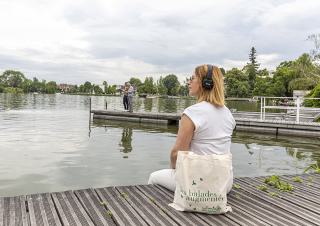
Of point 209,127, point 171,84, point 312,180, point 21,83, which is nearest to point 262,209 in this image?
point 209,127

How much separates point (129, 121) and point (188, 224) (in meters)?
19.3

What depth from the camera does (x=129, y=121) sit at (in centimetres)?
2262

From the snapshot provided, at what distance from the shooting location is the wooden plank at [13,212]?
341 cm

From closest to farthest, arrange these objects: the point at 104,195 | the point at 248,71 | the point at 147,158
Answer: the point at 104,195
the point at 147,158
the point at 248,71

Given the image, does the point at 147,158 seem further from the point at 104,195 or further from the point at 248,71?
the point at 248,71

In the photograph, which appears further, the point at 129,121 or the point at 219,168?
the point at 129,121

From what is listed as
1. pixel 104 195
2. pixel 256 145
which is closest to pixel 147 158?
pixel 256 145

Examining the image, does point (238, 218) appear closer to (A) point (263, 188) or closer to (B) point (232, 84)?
(A) point (263, 188)

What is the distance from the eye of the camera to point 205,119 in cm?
369

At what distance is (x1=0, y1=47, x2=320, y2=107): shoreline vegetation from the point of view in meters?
66.5

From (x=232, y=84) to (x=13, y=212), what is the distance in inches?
4244

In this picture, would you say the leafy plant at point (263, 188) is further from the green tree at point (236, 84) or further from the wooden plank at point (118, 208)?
the green tree at point (236, 84)

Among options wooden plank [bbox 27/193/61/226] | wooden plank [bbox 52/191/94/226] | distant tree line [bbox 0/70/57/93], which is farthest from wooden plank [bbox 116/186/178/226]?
distant tree line [bbox 0/70/57/93]

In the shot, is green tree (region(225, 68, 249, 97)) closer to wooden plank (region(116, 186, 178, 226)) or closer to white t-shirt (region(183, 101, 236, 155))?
wooden plank (region(116, 186, 178, 226))
